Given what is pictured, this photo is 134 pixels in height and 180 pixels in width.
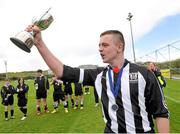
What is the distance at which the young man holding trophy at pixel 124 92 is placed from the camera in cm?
393

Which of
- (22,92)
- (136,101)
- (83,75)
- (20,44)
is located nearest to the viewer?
(20,44)

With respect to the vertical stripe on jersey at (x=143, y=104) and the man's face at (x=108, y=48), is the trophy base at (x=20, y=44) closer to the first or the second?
the man's face at (x=108, y=48)

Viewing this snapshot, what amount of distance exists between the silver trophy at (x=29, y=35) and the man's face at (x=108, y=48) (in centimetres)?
60

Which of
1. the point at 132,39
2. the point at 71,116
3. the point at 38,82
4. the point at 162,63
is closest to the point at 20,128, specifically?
the point at 71,116

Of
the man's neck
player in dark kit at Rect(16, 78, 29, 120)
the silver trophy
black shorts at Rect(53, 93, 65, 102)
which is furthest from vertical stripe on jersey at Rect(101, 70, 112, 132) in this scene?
black shorts at Rect(53, 93, 65, 102)

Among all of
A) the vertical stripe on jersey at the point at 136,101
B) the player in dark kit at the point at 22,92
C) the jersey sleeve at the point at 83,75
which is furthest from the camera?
the player in dark kit at the point at 22,92

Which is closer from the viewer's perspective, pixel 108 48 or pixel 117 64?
pixel 108 48

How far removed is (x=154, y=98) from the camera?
3.94 metres

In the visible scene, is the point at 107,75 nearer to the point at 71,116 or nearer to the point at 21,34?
the point at 21,34

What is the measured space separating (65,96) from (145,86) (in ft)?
56.7

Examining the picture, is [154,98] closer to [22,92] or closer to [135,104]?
[135,104]

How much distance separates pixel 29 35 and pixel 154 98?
1443 mm

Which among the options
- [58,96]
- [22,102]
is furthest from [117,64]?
[58,96]

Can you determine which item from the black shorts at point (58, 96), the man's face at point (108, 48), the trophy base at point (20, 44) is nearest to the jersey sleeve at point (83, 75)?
the man's face at point (108, 48)
